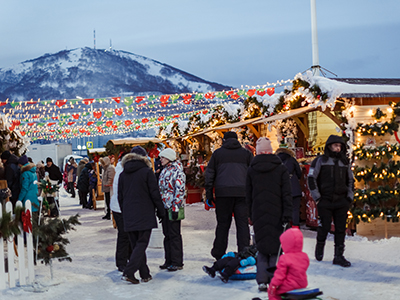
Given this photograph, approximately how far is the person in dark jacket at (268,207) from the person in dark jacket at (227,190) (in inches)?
51.9

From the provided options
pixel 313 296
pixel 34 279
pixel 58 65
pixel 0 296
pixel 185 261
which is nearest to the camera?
pixel 313 296

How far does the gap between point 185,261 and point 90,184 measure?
1044 centimetres

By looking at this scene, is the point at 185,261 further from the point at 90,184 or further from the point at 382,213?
the point at 90,184

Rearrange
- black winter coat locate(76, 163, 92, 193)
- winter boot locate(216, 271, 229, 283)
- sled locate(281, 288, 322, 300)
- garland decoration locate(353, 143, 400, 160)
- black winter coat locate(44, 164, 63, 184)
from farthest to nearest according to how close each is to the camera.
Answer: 1. black winter coat locate(76, 163, 92, 193)
2. black winter coat locate(44, 164, 63, 184)
3. garland decoration locate(353, 143, 400, 160)
4. winter boot locate(216, 271, 229, 283)
5. sled locate(281, 288, 322, 300)

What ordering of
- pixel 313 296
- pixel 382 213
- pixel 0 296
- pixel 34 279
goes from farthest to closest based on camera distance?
pixel 382 213 < pixel 34 279 < pixel 0 296 < pixel 313 296

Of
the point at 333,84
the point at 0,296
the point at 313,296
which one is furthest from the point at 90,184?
the point at 313,296

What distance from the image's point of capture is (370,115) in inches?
379

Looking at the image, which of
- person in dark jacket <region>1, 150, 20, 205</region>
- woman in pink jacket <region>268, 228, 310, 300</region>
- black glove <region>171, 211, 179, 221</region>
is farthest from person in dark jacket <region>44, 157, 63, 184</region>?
woman in pink jacket <region>268, 228, 310, 300</region>

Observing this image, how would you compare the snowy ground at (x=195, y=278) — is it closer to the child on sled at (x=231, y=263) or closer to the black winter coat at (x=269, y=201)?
the child on sled at (x=231, y=263)

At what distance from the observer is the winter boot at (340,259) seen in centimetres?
691

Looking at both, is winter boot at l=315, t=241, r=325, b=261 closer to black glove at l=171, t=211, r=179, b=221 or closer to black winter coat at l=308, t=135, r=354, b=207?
black winter coat at l=308, t=135, r=354, b=207

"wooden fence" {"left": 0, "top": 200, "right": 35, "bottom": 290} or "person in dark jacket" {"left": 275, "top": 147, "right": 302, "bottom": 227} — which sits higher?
"person in dark jacket" {"left": 275, "top": 147, "right": 302, "bottom": 227}

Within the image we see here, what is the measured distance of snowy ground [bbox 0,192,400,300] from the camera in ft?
18.9

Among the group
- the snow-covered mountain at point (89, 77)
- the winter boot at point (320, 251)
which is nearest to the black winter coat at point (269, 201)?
the winter boot at point (320, 251)
